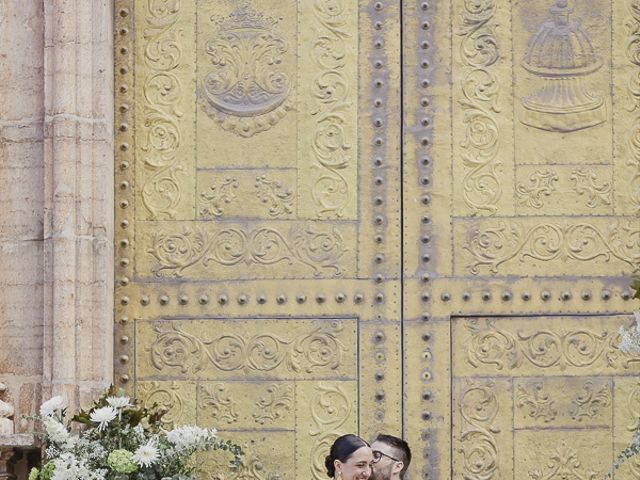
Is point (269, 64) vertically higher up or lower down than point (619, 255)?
higher up

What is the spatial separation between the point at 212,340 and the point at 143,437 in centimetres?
97

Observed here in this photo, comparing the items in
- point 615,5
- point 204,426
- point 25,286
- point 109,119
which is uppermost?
point 615,5

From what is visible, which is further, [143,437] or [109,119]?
[109,119]

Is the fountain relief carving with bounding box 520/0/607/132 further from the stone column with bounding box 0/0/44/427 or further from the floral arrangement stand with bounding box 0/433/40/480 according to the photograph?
the floral arrangement stand with bounding box 0/433/40/480

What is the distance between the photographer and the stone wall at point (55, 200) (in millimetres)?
8539

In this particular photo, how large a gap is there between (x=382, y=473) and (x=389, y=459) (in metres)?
0.07

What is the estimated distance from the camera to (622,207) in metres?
8.97

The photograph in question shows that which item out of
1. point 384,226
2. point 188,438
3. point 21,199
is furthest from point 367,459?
point 21,199

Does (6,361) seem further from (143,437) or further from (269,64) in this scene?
(269,64)

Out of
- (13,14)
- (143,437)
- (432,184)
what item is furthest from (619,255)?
(13,14)

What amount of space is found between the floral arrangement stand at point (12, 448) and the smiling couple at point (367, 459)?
1.43 m

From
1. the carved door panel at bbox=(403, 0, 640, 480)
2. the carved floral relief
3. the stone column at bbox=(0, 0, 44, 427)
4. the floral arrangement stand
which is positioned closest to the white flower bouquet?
the floral arrangement stand

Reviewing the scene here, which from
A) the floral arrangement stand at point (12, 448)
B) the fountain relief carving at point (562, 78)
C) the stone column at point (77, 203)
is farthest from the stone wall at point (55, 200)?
the fountain relief carving at point (562, 78)

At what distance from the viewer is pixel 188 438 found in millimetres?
8000
